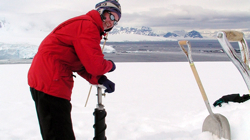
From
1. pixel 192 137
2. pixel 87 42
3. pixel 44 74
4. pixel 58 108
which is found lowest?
pixel 192 137

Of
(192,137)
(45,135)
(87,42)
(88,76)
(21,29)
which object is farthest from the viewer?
(21,29)

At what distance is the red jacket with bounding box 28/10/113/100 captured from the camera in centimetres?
127

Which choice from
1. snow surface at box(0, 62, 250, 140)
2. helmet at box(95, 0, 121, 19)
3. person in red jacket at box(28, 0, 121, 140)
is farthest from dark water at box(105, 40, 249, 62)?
person in red jacket at box(28, 0, 121, 140)

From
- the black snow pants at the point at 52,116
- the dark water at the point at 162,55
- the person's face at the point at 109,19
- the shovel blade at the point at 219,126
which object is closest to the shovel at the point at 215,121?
the shovel blade at the point at 219,126

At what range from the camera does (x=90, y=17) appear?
139cm

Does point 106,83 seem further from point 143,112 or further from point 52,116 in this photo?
point 143,112

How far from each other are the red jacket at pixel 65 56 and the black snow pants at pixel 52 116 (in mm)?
46

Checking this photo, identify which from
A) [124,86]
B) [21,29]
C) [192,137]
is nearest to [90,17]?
[192,137]

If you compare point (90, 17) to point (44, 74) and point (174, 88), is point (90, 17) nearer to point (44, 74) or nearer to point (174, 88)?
point (44, 74)

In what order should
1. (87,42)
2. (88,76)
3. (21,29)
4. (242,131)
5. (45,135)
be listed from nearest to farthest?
(87,42) → (45,135) → (88,76) → (242,131) → (21,29)

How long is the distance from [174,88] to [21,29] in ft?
242

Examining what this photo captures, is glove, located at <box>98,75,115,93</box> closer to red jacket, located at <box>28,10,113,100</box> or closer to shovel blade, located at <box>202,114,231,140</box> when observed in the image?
red jacket, located at <box>28,10,113,100</box>

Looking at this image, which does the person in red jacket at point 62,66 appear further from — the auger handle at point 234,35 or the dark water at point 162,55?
the dark water at point 162,55

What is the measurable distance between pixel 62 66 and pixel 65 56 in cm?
7
